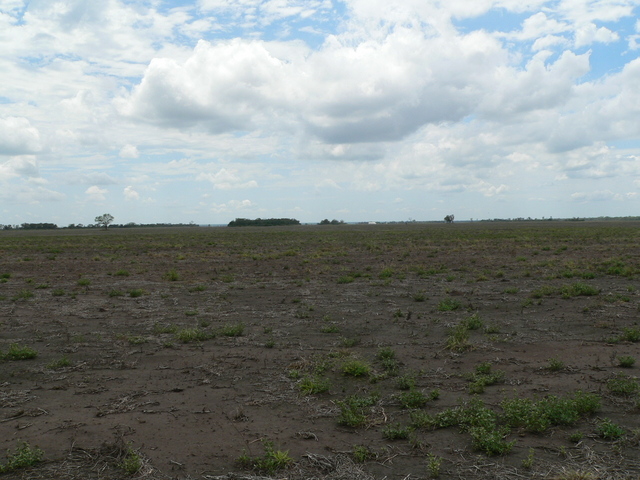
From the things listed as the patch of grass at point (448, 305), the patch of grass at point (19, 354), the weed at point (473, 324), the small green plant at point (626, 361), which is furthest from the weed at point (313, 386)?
the patch of grass at point (448, 305)

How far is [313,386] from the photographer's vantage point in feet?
23.6

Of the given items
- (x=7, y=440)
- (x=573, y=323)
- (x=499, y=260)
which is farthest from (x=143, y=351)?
(x=499, y=260)

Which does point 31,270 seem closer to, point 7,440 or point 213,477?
point 7,440

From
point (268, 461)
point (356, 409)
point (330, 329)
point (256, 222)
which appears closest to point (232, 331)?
point (330, 329)

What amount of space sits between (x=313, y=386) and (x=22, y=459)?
144 inches

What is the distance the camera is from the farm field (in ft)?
17.1

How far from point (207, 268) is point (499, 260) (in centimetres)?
1495

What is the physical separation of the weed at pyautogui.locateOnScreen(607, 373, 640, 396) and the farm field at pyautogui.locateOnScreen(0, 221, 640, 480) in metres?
0.04

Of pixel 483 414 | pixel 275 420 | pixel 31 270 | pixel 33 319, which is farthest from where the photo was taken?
pixel 31 270

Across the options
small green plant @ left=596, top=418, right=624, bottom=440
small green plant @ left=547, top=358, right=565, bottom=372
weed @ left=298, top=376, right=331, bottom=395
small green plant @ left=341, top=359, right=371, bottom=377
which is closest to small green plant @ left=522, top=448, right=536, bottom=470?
small green plant @ left=596, top=418, right=624, bottom=440

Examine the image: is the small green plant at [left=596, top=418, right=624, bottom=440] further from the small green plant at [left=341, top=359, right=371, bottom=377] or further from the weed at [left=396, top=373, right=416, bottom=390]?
the small green plant at [left=341, top=359, right=371, bottom=377]

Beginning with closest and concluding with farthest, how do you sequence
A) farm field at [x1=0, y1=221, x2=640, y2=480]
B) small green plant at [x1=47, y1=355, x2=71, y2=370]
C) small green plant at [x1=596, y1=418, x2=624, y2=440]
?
farm field at [x1=0, y1=221, x2=640, y2=480] < small green plant at [x1=596, y1=418, x2=624, y2=440] < small green plant at [x1=47, y1=355, x2=71, y2=370]

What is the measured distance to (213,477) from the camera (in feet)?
16.2

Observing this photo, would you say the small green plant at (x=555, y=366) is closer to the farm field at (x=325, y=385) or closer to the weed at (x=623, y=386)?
the farm field at (x=325, y=385)
